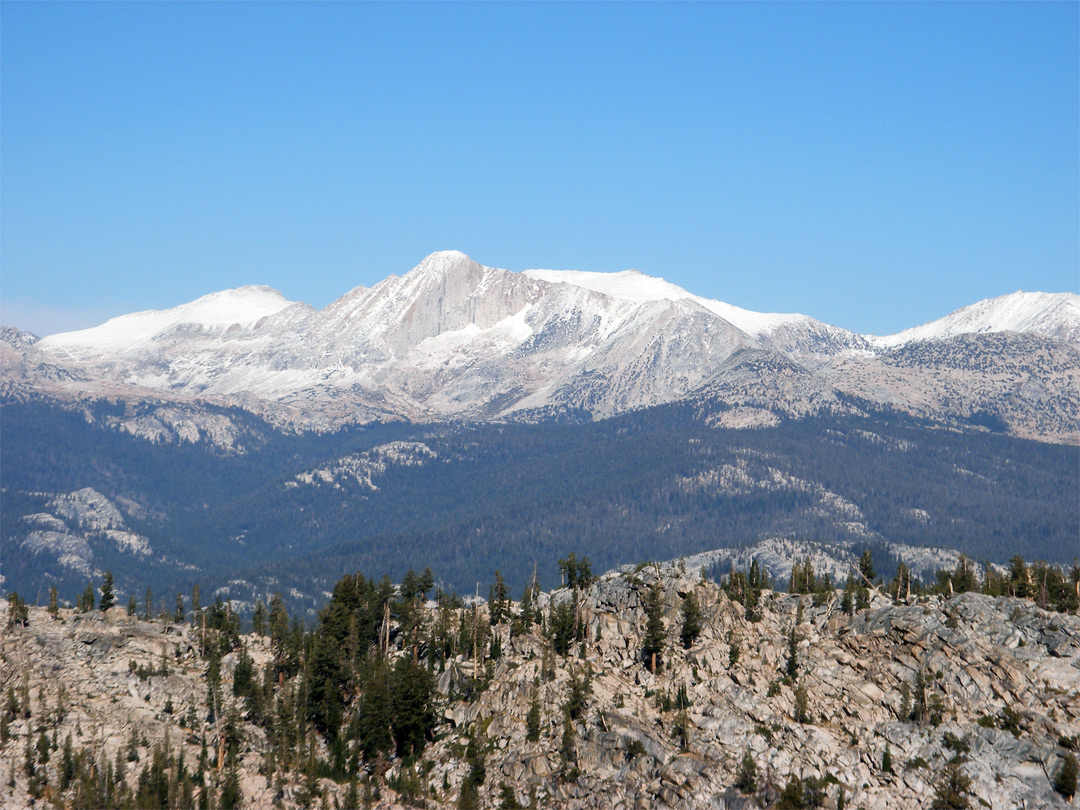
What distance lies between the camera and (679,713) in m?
156

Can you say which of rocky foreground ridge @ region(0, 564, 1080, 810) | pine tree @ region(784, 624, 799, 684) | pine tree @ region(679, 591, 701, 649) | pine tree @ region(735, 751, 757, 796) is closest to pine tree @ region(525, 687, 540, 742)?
rocky foreground ridge @ region(0, 564, 1080, 810)

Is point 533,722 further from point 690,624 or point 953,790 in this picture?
point 953,790

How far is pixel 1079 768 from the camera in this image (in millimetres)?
137750

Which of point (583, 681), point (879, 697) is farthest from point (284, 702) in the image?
point (879, 697)

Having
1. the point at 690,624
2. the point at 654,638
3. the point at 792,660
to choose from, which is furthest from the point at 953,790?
the point at 654,638

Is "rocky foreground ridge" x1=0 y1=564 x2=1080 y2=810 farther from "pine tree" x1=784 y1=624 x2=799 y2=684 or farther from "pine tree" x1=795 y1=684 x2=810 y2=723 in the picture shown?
"pine tree" x1=784 y1=624 x2=799 y2=684

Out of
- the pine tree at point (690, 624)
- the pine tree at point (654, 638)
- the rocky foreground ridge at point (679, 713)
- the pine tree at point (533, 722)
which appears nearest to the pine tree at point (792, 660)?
the rocky foreground ridge at point (679, 713)

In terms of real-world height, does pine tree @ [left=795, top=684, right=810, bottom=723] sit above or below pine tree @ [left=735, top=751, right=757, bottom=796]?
above

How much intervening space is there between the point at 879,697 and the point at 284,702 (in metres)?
77.2

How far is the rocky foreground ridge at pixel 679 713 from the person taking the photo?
143m

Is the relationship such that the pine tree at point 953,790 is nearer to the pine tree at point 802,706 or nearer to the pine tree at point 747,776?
the pine tree at point 802,706

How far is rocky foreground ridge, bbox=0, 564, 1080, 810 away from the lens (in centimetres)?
14312

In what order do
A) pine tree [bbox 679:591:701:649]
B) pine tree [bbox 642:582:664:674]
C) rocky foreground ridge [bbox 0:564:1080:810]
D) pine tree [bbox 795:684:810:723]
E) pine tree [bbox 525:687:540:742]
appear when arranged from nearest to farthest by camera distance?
1. rocky foreground ridge [bbox 0:564:1080:810]
2. pine tree [bbox 795:684:810:723]
3. pine tree [bbox 525:687:540:742]
4. pine tree [bbox 642:582:664:674]
5. pine tree [bbox 679:591:701:649]

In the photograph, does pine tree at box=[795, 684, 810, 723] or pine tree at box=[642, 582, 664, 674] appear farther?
pine tree at box=[642, 582, 664, 674]
